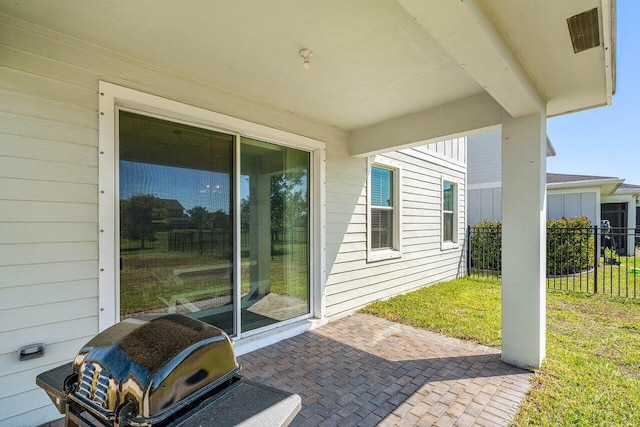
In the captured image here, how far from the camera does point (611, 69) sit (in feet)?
7.80

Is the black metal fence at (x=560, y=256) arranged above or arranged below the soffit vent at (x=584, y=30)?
below

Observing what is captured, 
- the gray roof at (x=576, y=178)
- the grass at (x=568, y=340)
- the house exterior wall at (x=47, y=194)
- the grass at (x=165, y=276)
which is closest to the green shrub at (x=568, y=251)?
the grass at (x=568, y=340)

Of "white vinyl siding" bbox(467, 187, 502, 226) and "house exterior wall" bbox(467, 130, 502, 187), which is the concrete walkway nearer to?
"white vinyl siding" bbox(467, 187, 502, 226)

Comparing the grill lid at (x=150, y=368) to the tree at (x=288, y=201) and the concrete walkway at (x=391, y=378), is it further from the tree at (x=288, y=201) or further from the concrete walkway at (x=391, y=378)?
the tree at (x=288, y=201)

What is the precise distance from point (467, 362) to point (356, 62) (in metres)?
3.11

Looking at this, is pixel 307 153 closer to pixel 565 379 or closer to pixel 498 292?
pixel 565 379

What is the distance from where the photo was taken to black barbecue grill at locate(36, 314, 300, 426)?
879 mm

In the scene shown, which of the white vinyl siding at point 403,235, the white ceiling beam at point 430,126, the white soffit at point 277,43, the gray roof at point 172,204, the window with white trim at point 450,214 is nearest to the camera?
the white soffit at point 277,43

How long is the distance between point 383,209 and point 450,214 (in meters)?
2.98

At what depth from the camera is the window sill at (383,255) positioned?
4898mm

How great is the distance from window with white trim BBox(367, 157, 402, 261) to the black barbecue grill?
394cm

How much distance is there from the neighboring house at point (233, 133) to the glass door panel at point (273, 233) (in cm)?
2

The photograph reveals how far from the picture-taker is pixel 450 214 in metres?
7.44

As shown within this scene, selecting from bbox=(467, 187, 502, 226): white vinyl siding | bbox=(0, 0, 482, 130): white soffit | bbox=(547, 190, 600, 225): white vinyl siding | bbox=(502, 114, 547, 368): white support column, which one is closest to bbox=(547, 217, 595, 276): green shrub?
bbox=(467, 187, 502, 226): white vinyl siding
